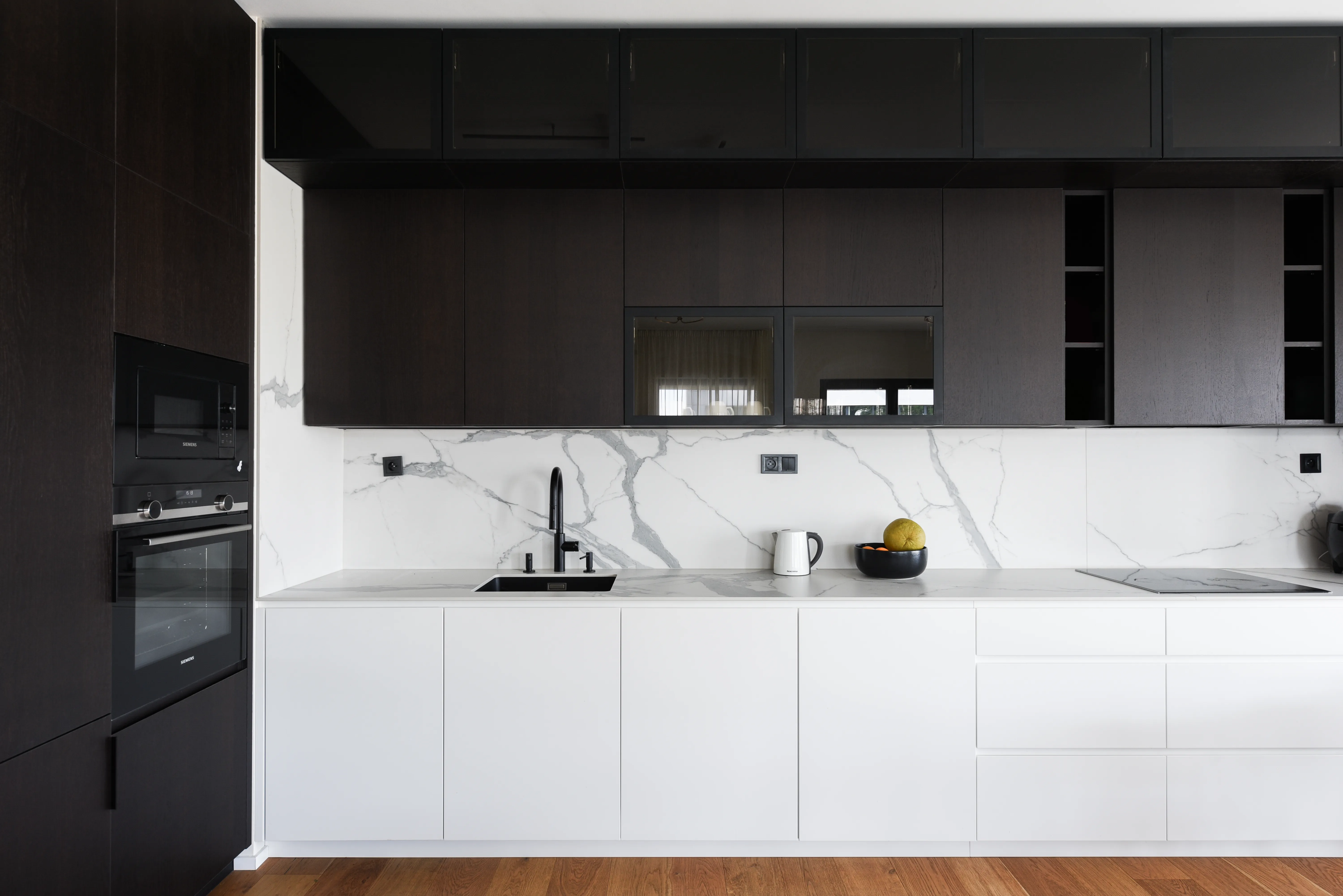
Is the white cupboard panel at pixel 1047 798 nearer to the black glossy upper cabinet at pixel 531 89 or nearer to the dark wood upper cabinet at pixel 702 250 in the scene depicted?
the dark wood upper cabinet at pixel 702 250

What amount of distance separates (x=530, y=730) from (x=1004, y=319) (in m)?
1.99

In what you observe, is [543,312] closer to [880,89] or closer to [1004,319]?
[880,89]

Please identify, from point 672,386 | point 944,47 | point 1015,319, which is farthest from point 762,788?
point 944,47

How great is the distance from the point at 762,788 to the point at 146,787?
1.59m

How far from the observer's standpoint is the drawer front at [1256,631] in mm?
2246

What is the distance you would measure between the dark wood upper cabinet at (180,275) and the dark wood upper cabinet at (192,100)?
0.16 feet

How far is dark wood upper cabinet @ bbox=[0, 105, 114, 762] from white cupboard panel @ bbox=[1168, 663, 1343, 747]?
2819mm

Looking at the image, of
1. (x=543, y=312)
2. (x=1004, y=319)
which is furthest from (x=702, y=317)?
(x=1004, y=319)

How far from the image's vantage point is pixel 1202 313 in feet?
8.12

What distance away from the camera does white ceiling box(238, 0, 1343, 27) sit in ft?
7.20

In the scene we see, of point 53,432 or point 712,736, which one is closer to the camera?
point 53,432

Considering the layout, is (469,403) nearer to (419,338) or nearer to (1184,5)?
(419,338)

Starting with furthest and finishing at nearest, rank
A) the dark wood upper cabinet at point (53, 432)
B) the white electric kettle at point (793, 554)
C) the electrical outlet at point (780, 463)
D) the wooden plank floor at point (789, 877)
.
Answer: the electrical outlet at point (780, 463) < the white electric kettle at point (793, 554) < the wooden plank floor at point (789, 877) < the dark wood upper cabinet at point (53, 432)

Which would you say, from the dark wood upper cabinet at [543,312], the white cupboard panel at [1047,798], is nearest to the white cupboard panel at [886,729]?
the white cupboard panel at [1047,798]
